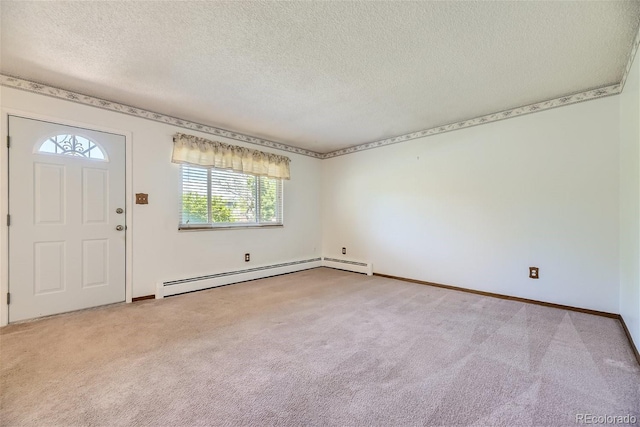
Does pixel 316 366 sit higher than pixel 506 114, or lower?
lower

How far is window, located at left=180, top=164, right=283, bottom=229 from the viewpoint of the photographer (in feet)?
12.3

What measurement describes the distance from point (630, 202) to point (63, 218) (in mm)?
5218

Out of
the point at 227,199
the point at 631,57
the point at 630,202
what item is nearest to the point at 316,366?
the point at 630,202

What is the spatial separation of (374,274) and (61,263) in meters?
4.08

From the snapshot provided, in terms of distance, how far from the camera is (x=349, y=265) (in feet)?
16.4

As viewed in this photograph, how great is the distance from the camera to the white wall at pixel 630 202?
2002mm

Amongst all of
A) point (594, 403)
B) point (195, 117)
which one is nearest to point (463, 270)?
point (594, 403)

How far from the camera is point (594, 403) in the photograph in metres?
1.51

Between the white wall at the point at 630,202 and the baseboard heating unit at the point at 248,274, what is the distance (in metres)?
2.95

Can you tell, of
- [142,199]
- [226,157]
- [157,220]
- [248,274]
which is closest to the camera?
[142,199]

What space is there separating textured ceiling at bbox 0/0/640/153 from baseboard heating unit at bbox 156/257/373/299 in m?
2.20

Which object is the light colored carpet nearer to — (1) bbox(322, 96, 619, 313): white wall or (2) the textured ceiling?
(1) bbox(322, 96, 619, 313): white wall

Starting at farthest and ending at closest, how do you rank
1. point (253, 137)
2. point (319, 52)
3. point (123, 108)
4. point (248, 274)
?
1. point (253, 137)
2. point (248, 274)
3. point (123, 108)
4. point (319, 52)

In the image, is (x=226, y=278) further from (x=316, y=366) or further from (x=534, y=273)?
(x=534, y=273)
